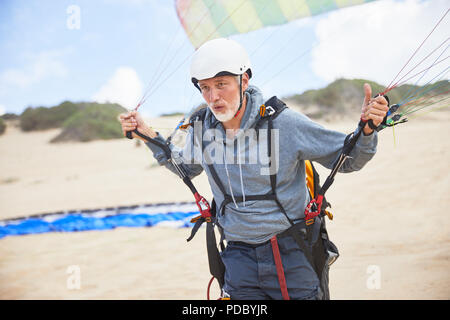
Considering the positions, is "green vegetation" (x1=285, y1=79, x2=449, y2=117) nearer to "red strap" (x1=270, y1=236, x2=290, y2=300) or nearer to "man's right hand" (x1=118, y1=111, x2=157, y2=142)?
"man's right hand" (x1=118, y1=111, x2=157, y2=142)

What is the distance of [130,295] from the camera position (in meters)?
4.99

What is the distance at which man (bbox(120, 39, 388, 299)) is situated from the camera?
2271mm

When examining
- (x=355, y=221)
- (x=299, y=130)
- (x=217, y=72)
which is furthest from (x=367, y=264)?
(x=217, y=72)

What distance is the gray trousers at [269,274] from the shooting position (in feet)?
7.59

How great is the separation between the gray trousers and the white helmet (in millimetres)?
1124

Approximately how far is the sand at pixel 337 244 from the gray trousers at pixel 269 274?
3.15ft

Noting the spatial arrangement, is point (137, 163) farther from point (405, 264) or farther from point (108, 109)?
point (108, 109)

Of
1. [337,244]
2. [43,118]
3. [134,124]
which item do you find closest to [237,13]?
[134,124]

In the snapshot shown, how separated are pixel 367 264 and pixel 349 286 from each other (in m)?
0.67

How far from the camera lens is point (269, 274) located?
2.32m

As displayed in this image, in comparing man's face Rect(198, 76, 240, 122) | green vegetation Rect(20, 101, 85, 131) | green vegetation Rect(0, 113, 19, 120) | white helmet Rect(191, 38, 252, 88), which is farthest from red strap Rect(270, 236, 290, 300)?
green vegetation Rect(0, 113, 19, 120)

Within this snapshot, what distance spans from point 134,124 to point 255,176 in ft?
3.59

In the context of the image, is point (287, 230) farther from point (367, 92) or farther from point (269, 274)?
point (367, 92)

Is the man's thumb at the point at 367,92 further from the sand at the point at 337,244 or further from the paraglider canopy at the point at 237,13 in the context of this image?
the paraglider canopy at the point at 237,13
